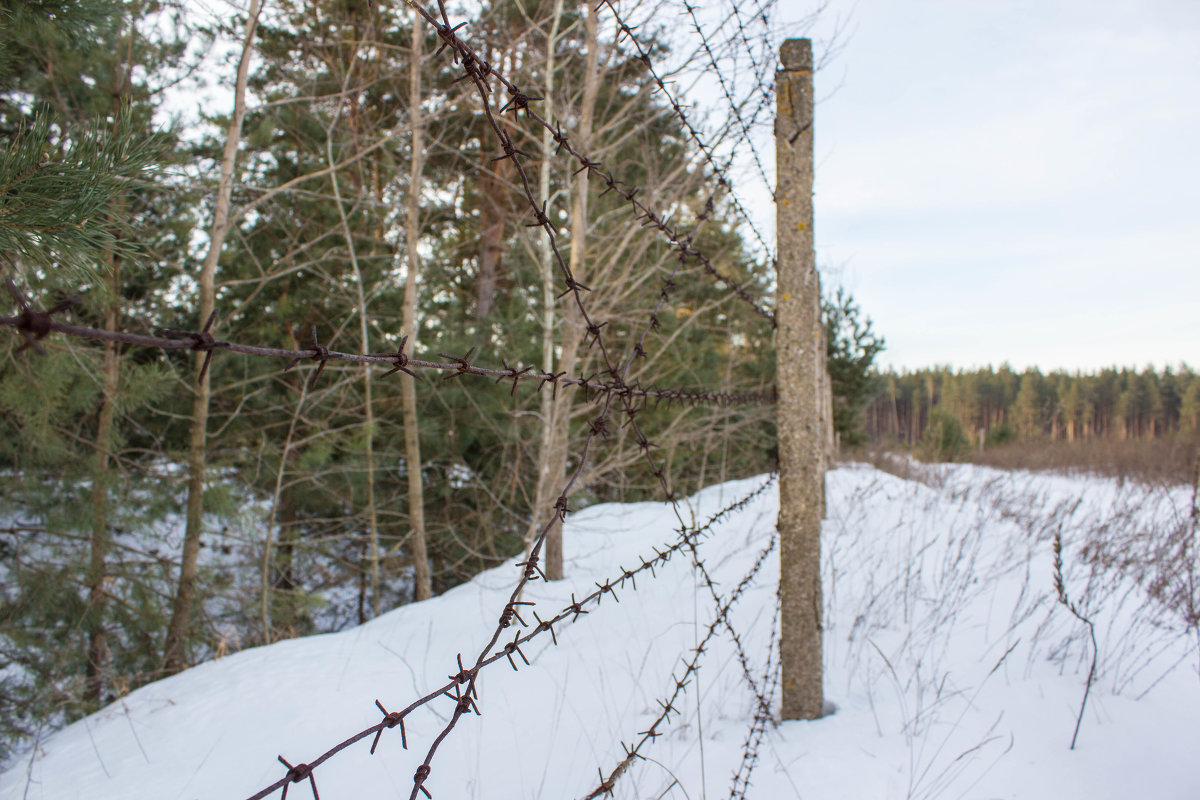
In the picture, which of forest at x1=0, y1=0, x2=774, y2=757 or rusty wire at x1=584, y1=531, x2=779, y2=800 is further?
forest at x1=0, y1=0, x2=774, y2=757

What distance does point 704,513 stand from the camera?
23.5ft

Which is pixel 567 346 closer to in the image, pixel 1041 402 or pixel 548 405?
pixel 548 405

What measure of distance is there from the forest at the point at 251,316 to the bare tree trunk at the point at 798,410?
6.2 inches

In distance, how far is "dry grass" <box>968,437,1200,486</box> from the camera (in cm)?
1160

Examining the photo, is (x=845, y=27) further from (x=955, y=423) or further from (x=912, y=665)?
(x=955, y=423)

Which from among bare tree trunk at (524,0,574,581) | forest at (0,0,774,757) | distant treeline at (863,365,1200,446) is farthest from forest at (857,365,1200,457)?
bare tree trunk at (524,0,574,581)

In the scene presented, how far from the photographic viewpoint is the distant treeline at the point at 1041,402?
41.7 meters

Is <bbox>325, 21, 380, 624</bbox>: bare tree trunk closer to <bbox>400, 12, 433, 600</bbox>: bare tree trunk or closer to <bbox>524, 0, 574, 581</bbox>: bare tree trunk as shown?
<bbox>400, 12, 433, 600</bbox>: bare tree trunk

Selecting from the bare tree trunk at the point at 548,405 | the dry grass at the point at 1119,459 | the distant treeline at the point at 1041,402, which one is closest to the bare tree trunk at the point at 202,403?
the bare tree trunk at the point at 548,405

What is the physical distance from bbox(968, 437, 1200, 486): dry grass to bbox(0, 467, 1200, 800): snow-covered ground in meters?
9.21

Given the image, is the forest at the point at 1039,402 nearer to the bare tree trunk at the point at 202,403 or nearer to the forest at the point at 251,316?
the forest at the point at 251,316

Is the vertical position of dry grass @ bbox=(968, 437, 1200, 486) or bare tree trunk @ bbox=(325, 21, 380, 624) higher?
bare tree trunk @ bbox=(325, 21, 380, 624)

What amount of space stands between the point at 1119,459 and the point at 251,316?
1760 cm

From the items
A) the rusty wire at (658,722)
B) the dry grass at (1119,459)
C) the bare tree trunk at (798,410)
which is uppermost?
the bare tree trunk at (798,410)
